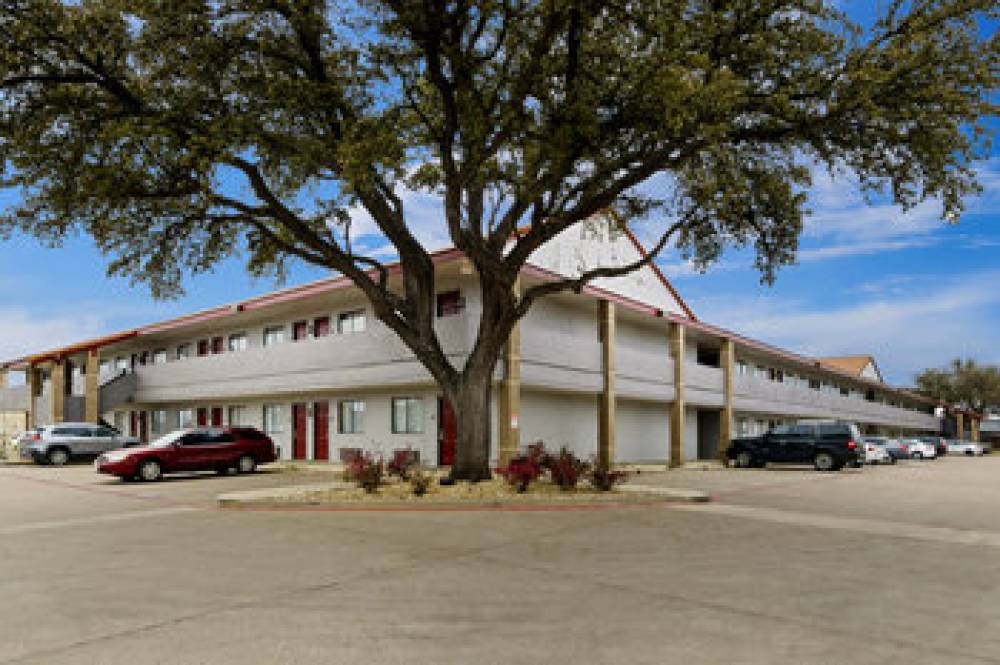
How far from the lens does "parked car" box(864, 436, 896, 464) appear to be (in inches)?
1533

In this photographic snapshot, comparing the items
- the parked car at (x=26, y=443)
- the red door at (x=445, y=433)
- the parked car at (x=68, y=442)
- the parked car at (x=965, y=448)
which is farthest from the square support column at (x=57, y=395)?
the parked car at (x=965, y=448)

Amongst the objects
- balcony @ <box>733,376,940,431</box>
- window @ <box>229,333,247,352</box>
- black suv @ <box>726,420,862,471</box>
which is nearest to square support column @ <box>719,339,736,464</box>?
balcony @ <box>733,376,940,431</box>

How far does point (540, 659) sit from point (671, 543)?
5.78m

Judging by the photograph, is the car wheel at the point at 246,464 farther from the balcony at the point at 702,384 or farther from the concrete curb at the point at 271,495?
the balcony at the point at 702,384

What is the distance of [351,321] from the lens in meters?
29.4

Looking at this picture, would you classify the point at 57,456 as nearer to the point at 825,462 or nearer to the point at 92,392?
the point at 92,392

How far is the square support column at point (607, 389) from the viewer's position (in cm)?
2766

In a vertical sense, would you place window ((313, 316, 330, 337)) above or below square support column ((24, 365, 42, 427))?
above

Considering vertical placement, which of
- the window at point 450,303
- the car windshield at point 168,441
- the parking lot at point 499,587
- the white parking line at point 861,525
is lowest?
the white parking line at point 861,525

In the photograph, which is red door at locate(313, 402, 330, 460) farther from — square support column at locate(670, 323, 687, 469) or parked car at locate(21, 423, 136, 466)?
square support column at locate(670, 323, 687, 469)

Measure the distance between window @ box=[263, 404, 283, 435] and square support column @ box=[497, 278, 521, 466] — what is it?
42.7 feet

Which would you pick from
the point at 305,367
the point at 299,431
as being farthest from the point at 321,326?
the point at 299,431

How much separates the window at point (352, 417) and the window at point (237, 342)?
852 centimetres

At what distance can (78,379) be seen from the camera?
49094mm
